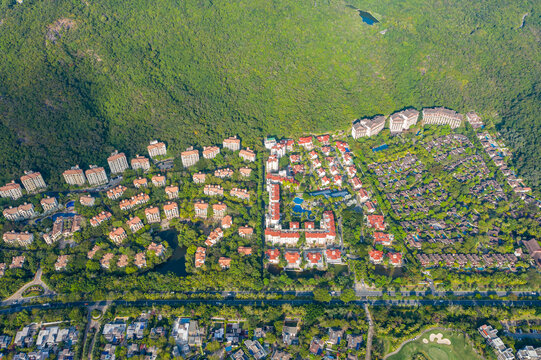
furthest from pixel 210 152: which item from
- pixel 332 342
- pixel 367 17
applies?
pixel 367 17

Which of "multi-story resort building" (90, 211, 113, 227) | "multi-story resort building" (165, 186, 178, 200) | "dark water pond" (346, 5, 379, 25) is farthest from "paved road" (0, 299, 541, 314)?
"dark water pond" (346, 5, 379, 25)

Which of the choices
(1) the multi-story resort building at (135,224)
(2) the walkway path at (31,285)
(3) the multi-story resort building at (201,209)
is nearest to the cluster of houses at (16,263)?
(2) the walkway path at (31,285)

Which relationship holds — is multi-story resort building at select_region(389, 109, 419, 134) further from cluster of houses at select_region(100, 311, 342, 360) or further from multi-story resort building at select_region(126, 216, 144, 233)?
multi-story resort building at select_region(126, 216, 144, 233)

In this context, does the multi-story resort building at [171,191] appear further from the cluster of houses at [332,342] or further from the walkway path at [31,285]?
the cluster of houses at [332,342]

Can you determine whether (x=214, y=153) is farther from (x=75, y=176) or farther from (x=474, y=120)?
(x=474, y=120)

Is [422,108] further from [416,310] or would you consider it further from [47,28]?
[47,28]

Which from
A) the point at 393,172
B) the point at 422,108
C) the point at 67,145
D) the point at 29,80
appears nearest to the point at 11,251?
the point at 67,145
